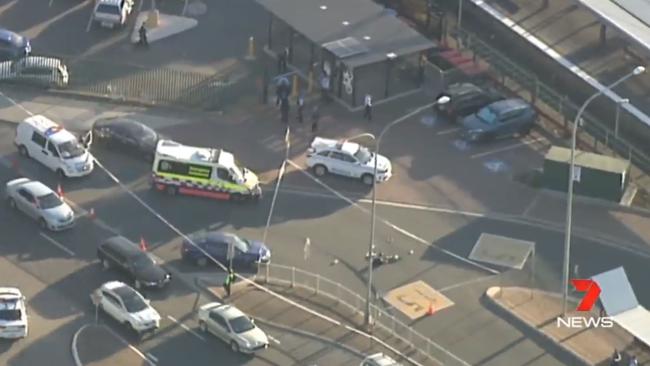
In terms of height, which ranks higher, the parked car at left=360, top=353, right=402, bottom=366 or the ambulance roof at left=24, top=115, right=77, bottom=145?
the ambulance roof at left=24, top=115, right=77, bottom=145

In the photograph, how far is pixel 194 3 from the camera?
107062 millimetres

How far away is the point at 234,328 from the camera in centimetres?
7769

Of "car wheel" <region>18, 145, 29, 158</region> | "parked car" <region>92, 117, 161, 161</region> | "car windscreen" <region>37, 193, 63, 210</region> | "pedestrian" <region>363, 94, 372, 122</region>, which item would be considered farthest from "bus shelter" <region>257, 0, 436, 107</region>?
"car windscreen" <region>37, 193, 63, 210</region>

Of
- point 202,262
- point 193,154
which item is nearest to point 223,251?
point 202,262

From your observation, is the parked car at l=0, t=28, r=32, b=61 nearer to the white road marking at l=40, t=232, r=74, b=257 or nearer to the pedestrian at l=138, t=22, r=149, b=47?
the pedestrian at l=138, t=22, r=149, b=47

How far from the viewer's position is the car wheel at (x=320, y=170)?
9056 centimetres

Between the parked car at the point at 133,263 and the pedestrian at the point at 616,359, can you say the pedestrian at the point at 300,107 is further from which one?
the pedestrian at the point at 616,359

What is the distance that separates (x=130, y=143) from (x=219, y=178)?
5.77 meters

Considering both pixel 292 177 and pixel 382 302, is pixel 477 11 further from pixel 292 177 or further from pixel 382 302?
pixel 382 302

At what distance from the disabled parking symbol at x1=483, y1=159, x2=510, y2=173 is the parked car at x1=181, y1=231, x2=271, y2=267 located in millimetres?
14177

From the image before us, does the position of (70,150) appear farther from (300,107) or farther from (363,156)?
(363,156)

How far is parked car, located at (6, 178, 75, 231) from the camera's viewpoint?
85.1 m

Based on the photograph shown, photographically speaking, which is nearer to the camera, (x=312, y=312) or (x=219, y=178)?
(x=312, y=312)

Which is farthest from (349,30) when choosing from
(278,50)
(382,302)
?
(382,302)
